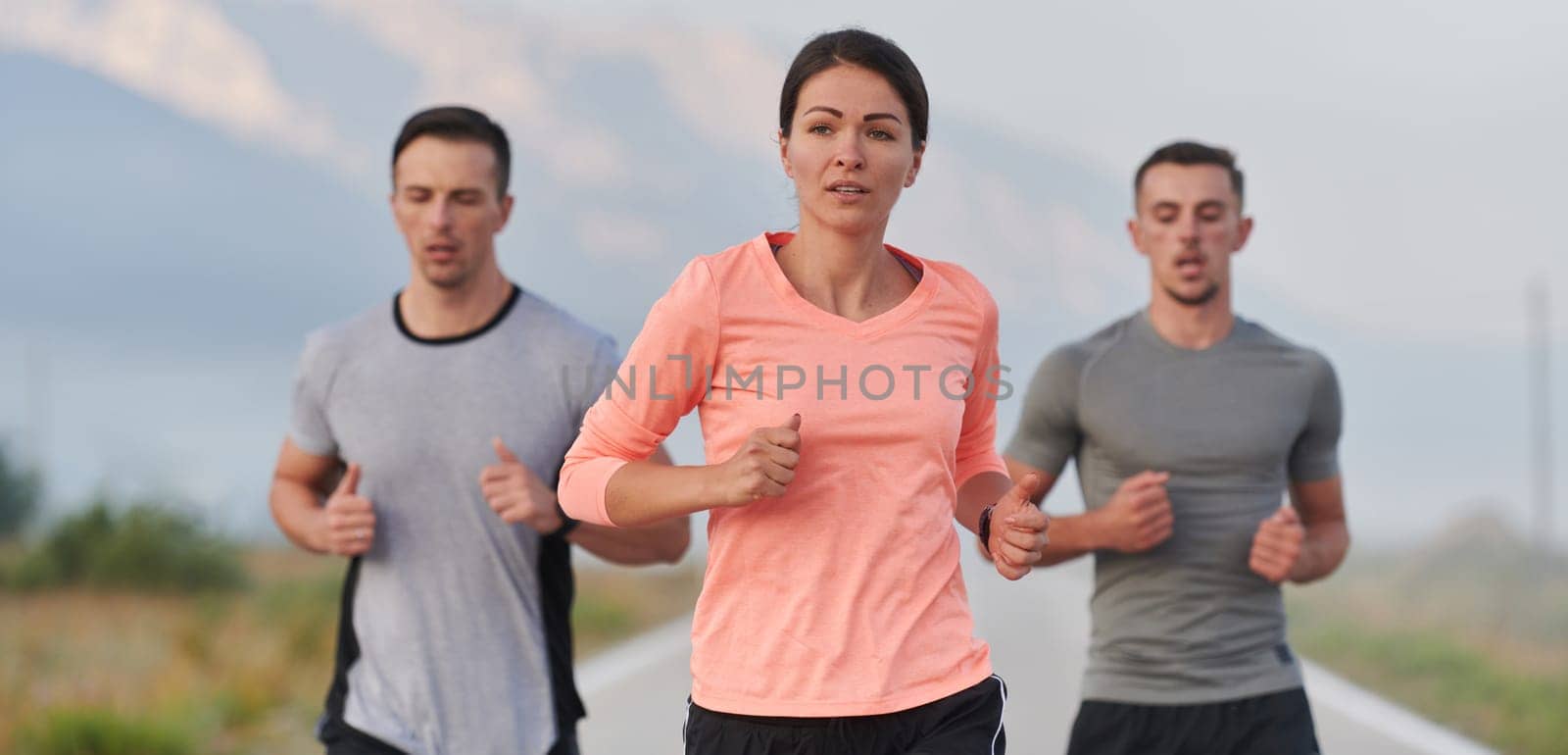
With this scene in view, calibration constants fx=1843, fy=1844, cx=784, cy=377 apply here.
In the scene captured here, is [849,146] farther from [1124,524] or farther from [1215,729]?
[1215,729]

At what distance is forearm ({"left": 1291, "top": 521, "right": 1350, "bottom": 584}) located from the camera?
14.3 ft

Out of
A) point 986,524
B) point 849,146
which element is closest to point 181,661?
point 986,524

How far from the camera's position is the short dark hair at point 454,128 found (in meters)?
4.45

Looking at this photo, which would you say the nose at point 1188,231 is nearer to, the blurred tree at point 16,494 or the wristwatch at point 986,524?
the wristwatch at point 986,524

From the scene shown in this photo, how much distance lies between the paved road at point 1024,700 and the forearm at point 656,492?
3.50 m

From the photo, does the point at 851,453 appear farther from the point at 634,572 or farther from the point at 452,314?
the point at 634,572

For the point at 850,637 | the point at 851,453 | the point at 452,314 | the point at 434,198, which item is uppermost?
the point at 434,198

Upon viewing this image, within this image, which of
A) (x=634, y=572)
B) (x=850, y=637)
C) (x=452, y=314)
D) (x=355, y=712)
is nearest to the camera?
(x=850, y=637)

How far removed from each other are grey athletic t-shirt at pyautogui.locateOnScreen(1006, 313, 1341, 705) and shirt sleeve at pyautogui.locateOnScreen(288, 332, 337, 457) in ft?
5.53

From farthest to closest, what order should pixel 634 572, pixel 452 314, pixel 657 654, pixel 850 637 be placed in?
pixel 634 572 < pixel 657 654 < pixel 452 314 < pixel 850 637

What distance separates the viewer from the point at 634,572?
58.5 feet

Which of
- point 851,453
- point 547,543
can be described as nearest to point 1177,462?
point 547,543

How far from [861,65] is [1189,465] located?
1.97m

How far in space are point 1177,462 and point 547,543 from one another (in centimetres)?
153
